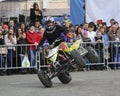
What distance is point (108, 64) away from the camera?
17.3m

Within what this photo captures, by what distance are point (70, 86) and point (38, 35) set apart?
4.52 meters

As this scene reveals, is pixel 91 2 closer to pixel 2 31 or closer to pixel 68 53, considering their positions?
Answer: pixel 2 31

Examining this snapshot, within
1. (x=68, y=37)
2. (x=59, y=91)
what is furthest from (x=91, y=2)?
(x=59, y=91)

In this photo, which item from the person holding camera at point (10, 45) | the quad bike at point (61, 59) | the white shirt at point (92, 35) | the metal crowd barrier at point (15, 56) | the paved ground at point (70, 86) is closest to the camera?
the paved ground at point (70, 86)

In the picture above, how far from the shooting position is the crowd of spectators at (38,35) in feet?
53.4

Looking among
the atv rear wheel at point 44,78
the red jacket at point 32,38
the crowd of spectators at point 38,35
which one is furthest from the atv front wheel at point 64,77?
the red jacket at point 32,38

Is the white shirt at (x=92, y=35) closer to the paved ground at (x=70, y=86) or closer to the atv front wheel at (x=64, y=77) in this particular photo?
the paved ground at (x=70, y=86)

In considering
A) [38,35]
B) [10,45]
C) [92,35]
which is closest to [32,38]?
[38,35]

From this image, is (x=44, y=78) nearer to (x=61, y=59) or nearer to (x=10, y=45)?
(x=61, y=59)

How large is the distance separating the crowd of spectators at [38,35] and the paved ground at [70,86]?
3.97ft

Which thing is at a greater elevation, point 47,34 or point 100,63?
point 47,34

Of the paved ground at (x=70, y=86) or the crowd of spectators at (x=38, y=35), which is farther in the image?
the crowd of spectators at (x=38, y=35)

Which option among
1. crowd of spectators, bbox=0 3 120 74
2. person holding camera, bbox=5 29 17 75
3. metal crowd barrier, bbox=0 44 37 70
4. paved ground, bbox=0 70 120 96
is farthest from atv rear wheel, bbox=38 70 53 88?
person holding camera, bbox=5 29 17 75

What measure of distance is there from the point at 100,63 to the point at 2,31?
392 centimetres
